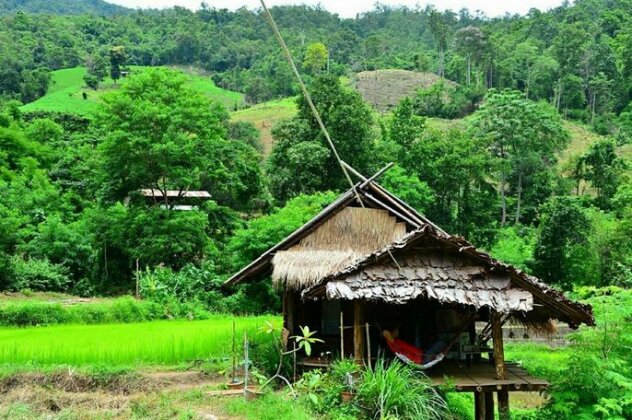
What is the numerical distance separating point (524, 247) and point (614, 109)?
3753 centimetres

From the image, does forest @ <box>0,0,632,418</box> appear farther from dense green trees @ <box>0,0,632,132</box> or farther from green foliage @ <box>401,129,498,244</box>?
dense green trees @ <box>0,0,632,132</box>

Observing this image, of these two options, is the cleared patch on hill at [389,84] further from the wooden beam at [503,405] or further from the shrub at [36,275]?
the wooden beam at [503,405]

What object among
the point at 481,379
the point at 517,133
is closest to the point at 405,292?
the point at 481,379

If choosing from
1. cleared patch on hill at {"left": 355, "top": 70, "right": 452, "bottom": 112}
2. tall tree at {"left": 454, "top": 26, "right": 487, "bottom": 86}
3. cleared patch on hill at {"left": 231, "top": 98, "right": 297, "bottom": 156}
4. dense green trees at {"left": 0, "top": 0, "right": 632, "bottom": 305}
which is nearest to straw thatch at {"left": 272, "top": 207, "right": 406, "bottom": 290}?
dense green trees at {"left": 0, "top": 0, "right": 632, "bottom": 305}

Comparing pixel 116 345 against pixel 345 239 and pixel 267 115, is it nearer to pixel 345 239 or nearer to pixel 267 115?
pixel 345 239

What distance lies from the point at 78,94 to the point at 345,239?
5632 centimetres

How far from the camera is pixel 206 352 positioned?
12.0 metres

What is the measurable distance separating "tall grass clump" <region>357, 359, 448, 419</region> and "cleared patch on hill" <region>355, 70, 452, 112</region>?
199ft

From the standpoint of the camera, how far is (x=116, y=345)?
441 inches

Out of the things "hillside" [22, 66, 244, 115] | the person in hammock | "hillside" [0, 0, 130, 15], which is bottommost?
the person in hammock

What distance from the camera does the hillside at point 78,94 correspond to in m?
53.9

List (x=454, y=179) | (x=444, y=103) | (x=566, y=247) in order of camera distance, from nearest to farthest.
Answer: (x=566, y=247) < (x=454, y=179) < (x=444, y=103)

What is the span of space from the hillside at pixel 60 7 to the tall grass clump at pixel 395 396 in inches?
5427

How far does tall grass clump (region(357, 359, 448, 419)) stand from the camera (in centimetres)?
810
